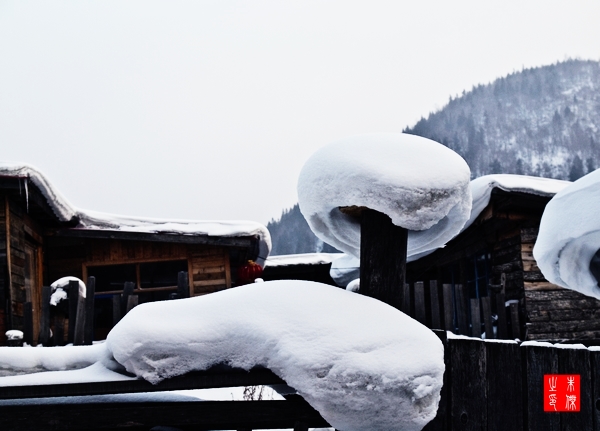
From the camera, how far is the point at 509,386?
11.5 feet

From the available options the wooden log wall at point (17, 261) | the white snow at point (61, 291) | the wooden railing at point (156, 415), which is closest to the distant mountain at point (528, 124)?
the wooden log wall at point (17, 261)

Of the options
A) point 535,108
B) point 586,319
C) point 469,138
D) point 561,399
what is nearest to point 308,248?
point 469,138

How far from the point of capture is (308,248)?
234 feet

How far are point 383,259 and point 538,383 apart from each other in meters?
1.95

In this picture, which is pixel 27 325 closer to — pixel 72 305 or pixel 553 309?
pixel 72 305

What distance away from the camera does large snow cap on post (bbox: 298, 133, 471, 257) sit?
78.9 inches

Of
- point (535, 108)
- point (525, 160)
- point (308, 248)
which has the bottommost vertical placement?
point (308, 248)

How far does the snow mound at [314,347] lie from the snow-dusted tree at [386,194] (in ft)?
0.76

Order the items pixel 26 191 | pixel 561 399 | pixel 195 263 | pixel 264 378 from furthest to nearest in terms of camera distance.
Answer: pixel 195 263
pixel 26 191
pixel 561 399
pixel 264 378

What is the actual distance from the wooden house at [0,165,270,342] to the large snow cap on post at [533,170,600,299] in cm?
817

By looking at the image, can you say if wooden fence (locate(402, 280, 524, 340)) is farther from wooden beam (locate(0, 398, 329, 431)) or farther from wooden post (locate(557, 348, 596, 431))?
wooden beam (locate(0, 398, 329, 431))

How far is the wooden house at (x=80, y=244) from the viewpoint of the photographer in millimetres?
9283

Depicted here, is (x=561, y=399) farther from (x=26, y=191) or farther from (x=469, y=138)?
(x=469, y=138)

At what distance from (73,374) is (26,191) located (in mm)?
7617
